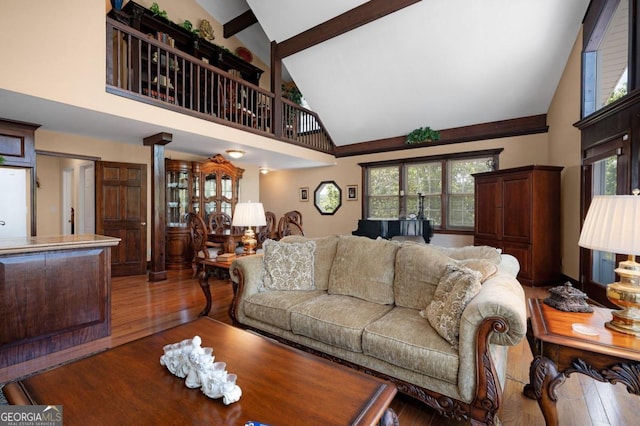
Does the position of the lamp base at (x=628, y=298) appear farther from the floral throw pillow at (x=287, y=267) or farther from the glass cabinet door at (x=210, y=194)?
the glass cabinet door at (x=210, y=194)

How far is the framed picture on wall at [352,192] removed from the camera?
7.16 m

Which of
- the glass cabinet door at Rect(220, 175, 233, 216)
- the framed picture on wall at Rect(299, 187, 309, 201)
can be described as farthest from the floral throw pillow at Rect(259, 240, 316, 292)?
the framed picture on wall at Rect(299, 187, 309, 201)

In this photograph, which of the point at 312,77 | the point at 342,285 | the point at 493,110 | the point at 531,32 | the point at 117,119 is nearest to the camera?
the point at 342,285

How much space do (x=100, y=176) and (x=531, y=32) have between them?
7.11m

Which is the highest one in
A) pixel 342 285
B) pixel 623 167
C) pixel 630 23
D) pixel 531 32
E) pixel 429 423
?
pixel 531 32

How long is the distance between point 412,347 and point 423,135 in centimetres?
529

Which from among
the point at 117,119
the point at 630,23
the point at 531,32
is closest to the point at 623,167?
the point at 630,23

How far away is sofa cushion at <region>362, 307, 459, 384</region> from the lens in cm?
153

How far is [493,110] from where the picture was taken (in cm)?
532

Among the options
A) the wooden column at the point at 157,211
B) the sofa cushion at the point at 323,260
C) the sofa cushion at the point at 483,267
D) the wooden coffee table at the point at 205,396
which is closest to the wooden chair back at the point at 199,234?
the wooden column at the point at 157,211

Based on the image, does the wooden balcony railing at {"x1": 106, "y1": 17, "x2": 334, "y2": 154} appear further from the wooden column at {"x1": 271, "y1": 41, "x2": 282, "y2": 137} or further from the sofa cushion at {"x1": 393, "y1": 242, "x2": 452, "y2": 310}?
the sofa cushion at {"x1": 393, "y1": 242, "x2": 452, "y2": 310}

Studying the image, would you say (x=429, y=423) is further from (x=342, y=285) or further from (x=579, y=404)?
(x=342, y=285)

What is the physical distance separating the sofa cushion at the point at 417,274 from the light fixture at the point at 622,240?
0.83 meters

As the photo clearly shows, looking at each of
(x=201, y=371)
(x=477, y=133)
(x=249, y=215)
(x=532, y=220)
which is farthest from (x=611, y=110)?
(x=201, y=371)
